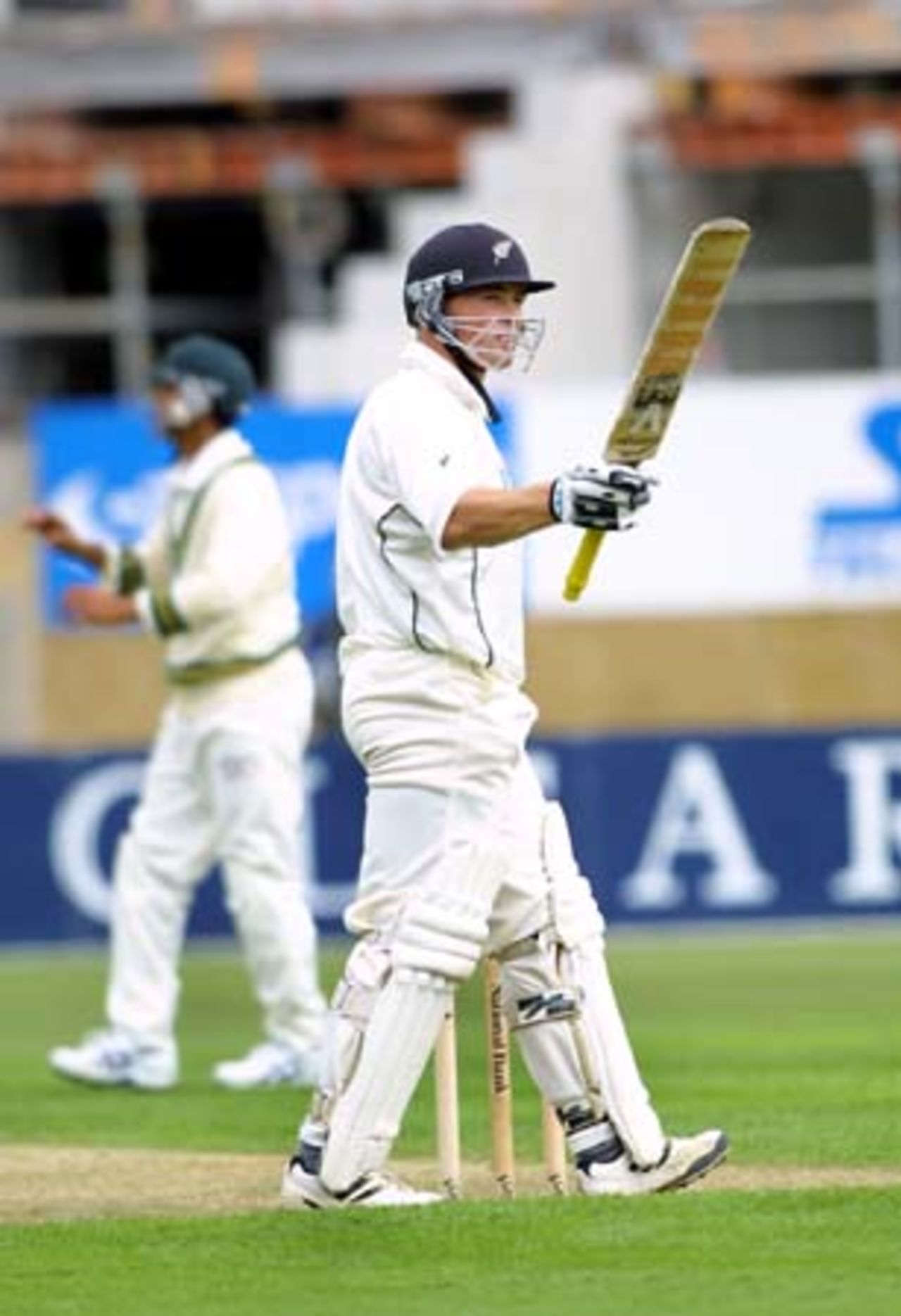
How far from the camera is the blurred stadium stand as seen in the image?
27.1 meters

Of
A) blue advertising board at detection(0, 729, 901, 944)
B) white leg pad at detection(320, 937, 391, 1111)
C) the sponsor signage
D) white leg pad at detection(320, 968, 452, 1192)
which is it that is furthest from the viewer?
the sponsor signage

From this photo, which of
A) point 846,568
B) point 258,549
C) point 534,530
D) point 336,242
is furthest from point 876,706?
point 534,530

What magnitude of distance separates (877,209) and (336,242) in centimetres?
340

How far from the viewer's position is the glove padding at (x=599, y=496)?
918 centimetres

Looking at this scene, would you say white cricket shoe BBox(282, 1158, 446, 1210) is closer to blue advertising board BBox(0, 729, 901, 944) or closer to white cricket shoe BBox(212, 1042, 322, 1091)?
white cricket shoe BBox(212, 1042, 322, 1091)

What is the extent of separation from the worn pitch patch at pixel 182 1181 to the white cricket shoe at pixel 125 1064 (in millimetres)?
2110

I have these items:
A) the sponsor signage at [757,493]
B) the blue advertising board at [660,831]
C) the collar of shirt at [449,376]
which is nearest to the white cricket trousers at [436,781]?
the collar of shirt at [449,376]

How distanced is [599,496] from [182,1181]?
2.52 meters

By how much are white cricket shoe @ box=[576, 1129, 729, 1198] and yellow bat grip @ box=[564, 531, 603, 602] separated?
126cm

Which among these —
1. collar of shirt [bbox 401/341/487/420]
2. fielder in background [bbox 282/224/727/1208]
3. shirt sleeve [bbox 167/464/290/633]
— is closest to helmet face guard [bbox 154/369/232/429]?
shirt sleeve [bbox 167/464/290/633]

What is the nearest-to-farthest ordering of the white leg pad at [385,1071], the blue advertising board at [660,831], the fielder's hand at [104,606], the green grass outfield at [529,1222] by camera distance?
the green grass outfield at [529,1222] < the white leg pad at [385,1071] < the fielder's hand at [104,606] < the blue advertising board at [660,831]

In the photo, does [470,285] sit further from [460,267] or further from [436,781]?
[436,781]

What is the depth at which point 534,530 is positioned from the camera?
366 inches

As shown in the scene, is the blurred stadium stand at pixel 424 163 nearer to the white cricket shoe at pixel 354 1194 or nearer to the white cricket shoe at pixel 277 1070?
the white cricket shoe at pixel 277 1070
